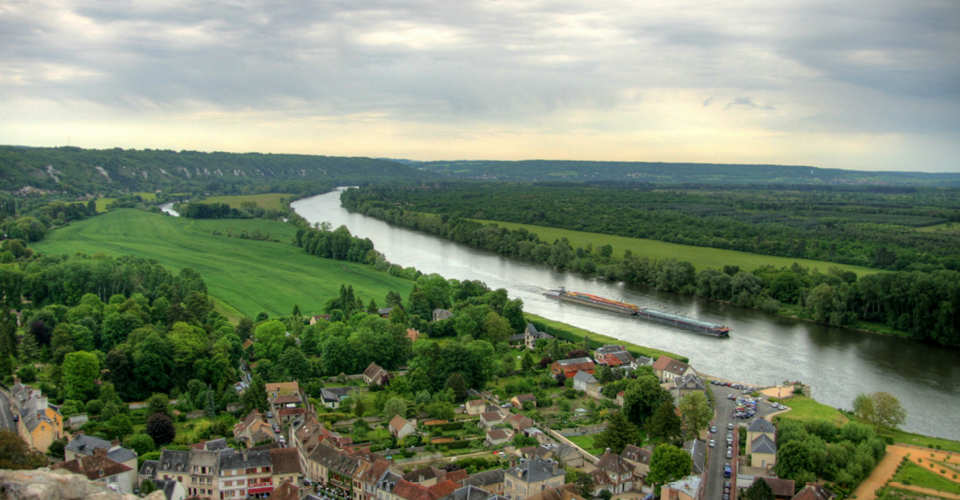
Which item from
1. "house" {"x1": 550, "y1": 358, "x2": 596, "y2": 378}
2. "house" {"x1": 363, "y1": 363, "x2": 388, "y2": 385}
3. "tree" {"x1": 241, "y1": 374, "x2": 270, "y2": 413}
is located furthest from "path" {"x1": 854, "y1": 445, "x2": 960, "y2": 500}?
"tree" {"x1": 241, "y1": 374, "x2": 270, "y2": 413}

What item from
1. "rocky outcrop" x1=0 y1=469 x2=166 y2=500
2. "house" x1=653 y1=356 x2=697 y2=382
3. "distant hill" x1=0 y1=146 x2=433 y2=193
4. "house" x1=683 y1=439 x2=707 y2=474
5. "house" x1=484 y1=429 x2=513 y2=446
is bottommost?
"house" x1=484 y1=429 x2=513 y2=446

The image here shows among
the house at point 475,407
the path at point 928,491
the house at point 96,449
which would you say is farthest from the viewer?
the house at point 475,407

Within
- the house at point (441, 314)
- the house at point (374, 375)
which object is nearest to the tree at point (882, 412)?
the house at point (374, 375)

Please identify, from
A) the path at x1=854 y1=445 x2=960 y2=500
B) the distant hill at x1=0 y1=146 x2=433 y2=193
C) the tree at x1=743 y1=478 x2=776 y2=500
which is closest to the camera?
the tree at x1=743 y1=478 x2=776 y2=500

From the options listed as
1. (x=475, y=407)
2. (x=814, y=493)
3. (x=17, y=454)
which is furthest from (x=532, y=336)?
(x=17, y=454)

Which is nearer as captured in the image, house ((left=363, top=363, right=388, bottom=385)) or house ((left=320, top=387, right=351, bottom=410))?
house ((left=320, top=387, right=351, bottom=410))

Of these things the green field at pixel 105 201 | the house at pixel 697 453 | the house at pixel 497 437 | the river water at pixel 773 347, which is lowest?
the house at pixel 497 437

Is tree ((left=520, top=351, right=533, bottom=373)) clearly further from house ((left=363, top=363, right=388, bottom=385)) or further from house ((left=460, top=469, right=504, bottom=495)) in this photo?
house ((left=460, top=469, right=504, bottom=495))

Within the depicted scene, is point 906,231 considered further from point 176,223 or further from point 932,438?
point 176,223

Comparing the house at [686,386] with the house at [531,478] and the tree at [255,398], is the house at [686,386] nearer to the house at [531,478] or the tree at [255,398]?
the house at [531,478]
